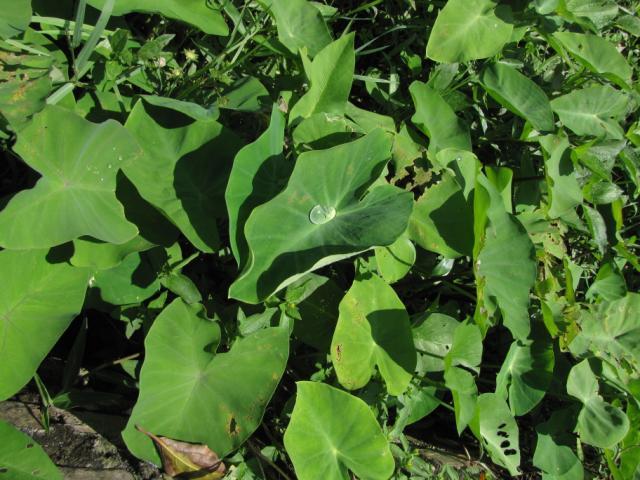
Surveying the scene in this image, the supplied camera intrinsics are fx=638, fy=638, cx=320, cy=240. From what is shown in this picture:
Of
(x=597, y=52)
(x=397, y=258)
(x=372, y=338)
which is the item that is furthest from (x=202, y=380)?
(x=597, y=52)

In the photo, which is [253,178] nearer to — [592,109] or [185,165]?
[185,165]

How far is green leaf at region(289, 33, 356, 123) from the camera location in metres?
1.44

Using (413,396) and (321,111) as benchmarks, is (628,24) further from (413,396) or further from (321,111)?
(413,396)

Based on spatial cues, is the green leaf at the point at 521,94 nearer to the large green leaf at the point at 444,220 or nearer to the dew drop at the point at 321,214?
the large green leaf at the point at 444,220

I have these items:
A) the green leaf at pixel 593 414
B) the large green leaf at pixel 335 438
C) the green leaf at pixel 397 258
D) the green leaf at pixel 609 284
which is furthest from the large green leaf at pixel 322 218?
the green leaf at pixel 609 284

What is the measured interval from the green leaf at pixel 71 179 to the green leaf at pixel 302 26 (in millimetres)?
529

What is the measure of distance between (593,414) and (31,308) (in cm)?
142

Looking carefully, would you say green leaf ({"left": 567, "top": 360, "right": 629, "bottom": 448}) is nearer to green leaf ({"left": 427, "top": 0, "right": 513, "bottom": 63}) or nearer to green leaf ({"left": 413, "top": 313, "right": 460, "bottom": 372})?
green leaf ({"left": 413, "top": 313, "right": 460, "bottom": 372})

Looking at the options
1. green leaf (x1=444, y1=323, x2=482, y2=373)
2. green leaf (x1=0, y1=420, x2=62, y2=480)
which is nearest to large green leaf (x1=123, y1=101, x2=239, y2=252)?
green leaf (x1=0, y1=420, x2=62, y2=480)

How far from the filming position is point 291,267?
4.04ft

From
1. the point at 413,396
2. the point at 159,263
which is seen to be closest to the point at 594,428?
the point at 413,396

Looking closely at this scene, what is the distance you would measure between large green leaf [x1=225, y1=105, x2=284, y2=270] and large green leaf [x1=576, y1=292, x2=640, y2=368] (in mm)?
999

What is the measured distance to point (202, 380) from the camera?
131 centimetres

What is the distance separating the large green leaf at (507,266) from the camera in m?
1.48
